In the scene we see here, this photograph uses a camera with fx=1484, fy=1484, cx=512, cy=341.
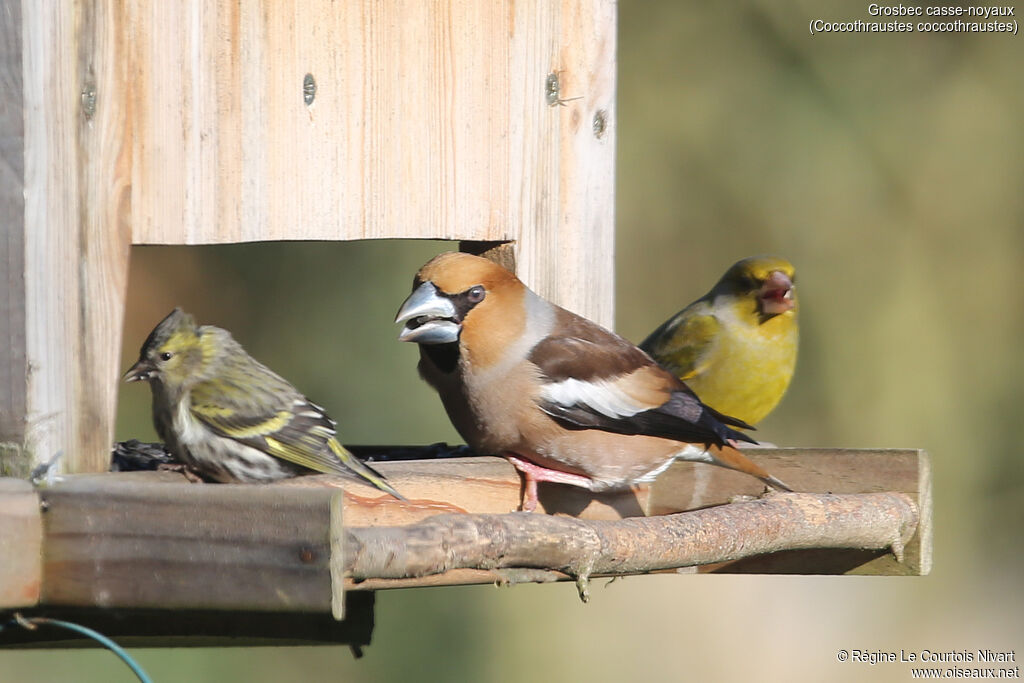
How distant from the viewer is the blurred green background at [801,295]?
26.0 ft

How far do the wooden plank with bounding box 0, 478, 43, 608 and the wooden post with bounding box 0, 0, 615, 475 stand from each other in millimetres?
223

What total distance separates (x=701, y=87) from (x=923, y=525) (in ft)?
18.0

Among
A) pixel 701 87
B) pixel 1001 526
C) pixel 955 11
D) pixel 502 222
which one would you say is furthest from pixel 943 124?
pixel 502 222

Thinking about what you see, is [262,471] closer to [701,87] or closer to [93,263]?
[93,263]

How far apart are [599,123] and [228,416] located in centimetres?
183

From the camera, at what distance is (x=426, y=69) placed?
4.29m

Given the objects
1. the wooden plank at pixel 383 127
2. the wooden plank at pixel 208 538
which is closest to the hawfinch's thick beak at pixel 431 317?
the wooden plank at pixel 383 127

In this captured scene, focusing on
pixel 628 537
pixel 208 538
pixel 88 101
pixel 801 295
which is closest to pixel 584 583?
pixel 628 537

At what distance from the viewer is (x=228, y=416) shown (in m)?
3.60

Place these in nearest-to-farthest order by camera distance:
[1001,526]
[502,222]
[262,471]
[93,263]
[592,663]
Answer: [93,263] < [262,471] < [502,222] < [592,663] < [1001,526]

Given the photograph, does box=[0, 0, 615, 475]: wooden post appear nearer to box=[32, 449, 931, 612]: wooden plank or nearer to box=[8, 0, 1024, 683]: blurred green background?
box=[32, 449, 931, 612]: wooden plank

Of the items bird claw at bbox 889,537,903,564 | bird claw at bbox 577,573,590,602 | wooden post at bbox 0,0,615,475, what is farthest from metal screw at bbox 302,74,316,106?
bird claw at bbox 889,537,903,564

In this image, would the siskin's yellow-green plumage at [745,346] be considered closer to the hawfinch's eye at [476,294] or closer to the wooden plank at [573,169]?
the wooden plank at [573,169]

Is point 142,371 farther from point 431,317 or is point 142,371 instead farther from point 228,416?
point 431,317
